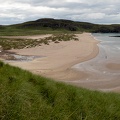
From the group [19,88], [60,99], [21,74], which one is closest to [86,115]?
[60,99]

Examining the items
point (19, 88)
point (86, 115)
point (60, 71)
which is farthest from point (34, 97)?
point (60, 71)

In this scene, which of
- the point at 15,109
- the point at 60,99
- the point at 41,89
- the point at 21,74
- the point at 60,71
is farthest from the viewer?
the point at 60,71

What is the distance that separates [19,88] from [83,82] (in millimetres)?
12555

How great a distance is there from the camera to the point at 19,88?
23.4 feet

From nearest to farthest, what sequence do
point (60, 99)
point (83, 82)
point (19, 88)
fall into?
1. point (19, 88)
2. point (60, 99)
3. point (83, 82)

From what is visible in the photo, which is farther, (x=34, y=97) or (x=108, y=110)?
(x=108, y=110)

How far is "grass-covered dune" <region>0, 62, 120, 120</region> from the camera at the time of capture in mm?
6070

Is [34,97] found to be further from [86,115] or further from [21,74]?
[21,74]

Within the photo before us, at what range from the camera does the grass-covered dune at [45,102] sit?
239 inches

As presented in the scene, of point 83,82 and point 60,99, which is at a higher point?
point 60,99

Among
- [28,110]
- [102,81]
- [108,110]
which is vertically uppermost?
[28,110]

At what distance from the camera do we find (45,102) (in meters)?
7.38

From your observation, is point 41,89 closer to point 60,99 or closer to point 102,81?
point 60,99

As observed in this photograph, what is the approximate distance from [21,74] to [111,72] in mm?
15393
